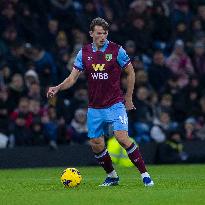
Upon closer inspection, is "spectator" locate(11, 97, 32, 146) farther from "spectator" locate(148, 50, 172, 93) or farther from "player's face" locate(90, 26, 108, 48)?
"player's face" locate(90, 26, 108, 48)

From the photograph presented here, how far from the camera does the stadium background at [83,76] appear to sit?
791 inches

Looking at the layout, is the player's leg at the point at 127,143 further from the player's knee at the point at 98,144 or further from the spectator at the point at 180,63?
the spectator at the point at 180,63

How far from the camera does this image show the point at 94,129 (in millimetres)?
13188

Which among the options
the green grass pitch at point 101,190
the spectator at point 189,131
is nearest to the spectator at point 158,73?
the spectator at point 189,131

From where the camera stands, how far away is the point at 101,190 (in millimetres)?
12148

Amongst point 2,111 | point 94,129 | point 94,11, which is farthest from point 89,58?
point 94,11

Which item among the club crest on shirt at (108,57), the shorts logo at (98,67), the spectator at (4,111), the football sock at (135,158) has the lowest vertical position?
the football sock at (135,158)

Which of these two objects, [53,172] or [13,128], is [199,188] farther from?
[13,128]

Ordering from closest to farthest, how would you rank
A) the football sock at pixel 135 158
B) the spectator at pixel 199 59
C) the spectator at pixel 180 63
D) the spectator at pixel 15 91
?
the football sock at pixel 135 158, the spectator at pixel 15 91, the spectator at pixel 180 63, the spectator at pixel 199 59

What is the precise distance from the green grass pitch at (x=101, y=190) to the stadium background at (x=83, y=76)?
9.52 ft

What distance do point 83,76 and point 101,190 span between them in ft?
33.1

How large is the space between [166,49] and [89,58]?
11523 mm

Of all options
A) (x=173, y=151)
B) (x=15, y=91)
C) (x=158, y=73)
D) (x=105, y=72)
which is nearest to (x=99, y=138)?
(x=105, y=72)

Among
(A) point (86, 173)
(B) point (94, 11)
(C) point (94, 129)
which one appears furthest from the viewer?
(B) point (94, 11)
